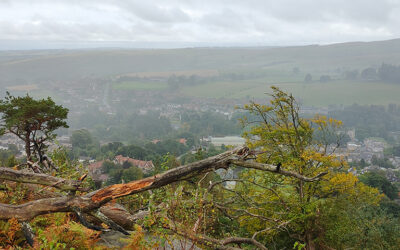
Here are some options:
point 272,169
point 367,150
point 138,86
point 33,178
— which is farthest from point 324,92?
point 33,178

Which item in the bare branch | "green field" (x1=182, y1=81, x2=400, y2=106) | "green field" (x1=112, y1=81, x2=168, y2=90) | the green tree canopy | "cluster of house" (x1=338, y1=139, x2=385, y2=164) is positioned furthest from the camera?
"green field" (x1=112, y1=81, x2=168, y2=90)

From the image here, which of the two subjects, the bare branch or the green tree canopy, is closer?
the bare branch

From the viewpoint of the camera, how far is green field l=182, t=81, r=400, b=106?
502ft

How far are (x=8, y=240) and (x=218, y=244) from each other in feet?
10.0

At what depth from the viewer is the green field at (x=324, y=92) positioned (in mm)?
152875

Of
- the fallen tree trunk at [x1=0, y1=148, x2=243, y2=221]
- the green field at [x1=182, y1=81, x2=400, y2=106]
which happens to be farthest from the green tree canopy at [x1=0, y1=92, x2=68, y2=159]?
the green field at [x1=182, y1=81, x2=400, y2=106]

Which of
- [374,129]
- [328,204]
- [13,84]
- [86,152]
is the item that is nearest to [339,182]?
[328,204]

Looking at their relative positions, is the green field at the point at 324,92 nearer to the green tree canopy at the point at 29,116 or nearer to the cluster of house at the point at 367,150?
the cluster of house at the point at 367,150

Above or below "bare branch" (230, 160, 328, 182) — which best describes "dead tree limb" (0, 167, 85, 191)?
below

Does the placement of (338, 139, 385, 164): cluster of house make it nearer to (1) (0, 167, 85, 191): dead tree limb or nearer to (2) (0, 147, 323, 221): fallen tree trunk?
(2) (0, 147, 323, 221): fallen tree trunk

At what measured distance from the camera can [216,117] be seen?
122 m

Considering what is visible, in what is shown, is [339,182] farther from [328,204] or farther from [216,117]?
[216,117]

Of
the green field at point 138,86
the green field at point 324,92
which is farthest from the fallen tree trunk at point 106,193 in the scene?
the green field at point 138,86

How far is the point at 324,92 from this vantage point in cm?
17125
